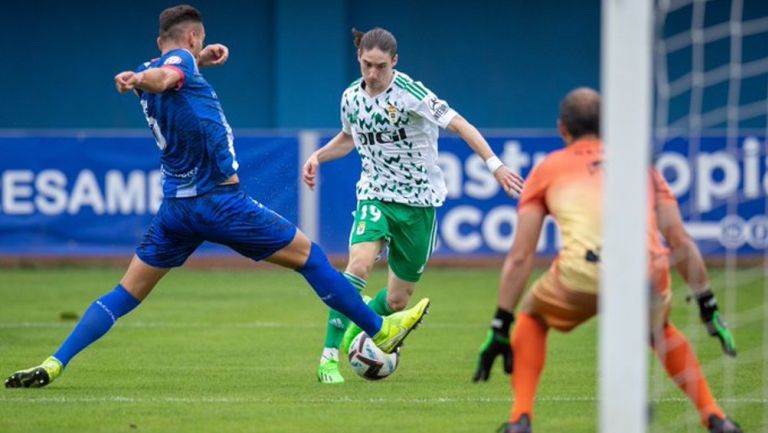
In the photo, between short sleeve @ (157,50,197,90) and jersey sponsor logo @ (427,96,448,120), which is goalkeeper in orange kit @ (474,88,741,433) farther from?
jersey sponsor logo @ (427,96,448,120)

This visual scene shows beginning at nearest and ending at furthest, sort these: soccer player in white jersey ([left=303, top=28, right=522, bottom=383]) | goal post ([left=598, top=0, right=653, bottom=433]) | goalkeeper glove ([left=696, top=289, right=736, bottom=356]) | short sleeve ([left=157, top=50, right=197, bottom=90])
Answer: goal post ([left=598, top=0, right=653, bottom=433]), goalkeeper glove ([left=696, top=289, right=736, bottom=356]), short sleeve ([left=157, top=50, right=197, bottom=90]), soccer player in white jersey ([left=303, top=28, right=522, bottom=383])

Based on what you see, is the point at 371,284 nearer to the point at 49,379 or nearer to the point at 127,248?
the point at 127,248

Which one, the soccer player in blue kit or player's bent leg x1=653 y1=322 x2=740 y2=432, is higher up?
the soccer player in blue kit

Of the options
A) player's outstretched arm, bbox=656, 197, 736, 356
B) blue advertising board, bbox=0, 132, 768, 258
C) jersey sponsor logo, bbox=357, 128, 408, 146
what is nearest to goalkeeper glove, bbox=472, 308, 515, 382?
player's outstretched arm, bbox=656, 197, 736, 356

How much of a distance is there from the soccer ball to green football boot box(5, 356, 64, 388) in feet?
5.97

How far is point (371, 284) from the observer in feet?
57.8

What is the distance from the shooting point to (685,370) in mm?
7566

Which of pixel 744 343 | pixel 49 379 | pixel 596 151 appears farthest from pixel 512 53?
pixel 596 151

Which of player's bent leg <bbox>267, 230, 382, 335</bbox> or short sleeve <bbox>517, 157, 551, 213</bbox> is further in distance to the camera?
player's bent leg <bbox>267, 230, 382, 335</bbox>

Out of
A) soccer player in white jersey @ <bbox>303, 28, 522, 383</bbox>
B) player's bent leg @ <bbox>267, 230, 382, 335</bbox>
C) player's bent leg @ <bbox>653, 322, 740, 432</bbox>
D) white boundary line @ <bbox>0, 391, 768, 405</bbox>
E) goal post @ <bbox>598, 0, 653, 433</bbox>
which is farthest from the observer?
soccer player in white jersey @ <bbox>303, 28, 522, 383</bbox>

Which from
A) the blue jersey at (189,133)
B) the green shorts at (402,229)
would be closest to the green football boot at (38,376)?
the blue jersey at (189,133)

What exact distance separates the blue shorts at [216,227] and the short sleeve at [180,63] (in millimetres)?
716

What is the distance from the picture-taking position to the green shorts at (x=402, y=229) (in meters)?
10.6

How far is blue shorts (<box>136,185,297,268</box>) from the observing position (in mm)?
9516
